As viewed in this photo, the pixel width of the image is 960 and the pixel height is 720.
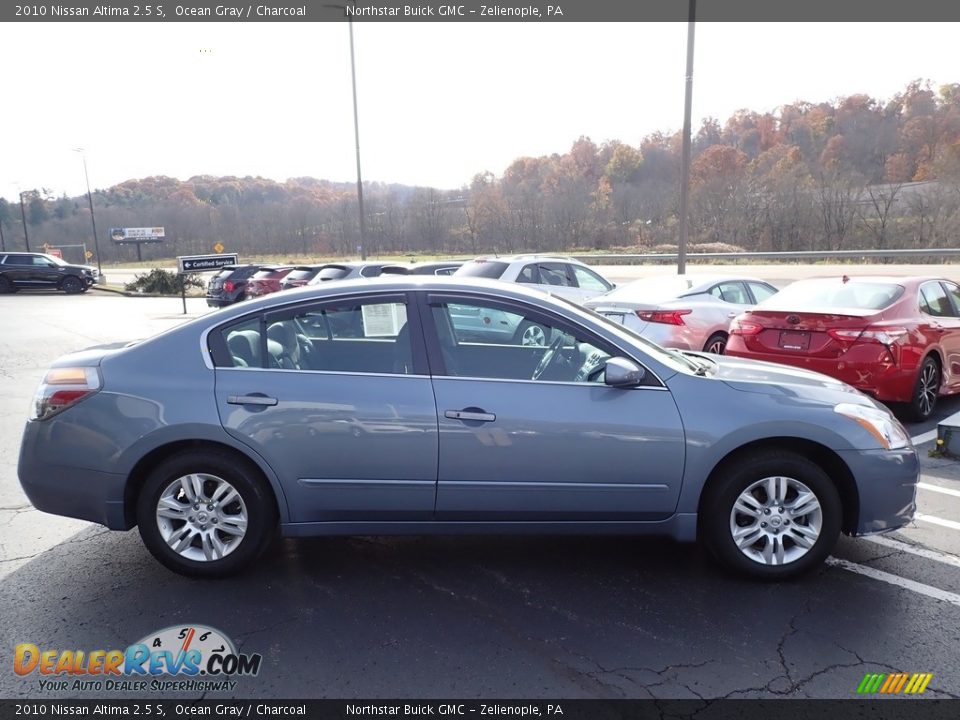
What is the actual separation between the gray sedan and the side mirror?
5433mm

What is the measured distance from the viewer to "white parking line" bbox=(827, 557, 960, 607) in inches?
140

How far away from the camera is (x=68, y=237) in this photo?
4279 inches

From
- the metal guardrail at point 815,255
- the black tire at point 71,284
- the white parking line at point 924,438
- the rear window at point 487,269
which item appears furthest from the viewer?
the metal guardrail at point 815,255

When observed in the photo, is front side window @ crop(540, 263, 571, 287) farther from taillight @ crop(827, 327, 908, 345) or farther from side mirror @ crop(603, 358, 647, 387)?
side mirror @ crop(603, 358, 647, 387)

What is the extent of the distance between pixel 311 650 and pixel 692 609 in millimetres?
1878

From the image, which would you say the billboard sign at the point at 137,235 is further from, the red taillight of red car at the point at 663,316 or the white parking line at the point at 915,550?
the white parking line at the point at 915,550

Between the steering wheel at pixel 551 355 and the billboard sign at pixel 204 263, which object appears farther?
the billboard sign at pixel 204 263

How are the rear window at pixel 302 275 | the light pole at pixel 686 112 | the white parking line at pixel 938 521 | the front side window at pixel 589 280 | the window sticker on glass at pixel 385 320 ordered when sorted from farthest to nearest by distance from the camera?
1. the rear window at pixel 302 275
2. the front side window at pixel 589 280
3. the light pole at pixel 686 112
4. the white parking line at pixel 938 521
5. the window sticker on glass at pixel 385 320

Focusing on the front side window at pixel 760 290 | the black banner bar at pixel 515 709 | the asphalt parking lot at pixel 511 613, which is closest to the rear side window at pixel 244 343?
the asphalt parking lot at pixel 511 613

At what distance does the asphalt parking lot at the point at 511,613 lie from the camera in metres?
2.85

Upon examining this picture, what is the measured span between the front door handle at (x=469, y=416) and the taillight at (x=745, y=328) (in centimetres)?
482

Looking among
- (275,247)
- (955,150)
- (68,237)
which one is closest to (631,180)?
(955,150)

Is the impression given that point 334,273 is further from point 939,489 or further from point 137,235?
point 137,235

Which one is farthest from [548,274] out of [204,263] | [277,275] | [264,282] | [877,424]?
[204,263]
